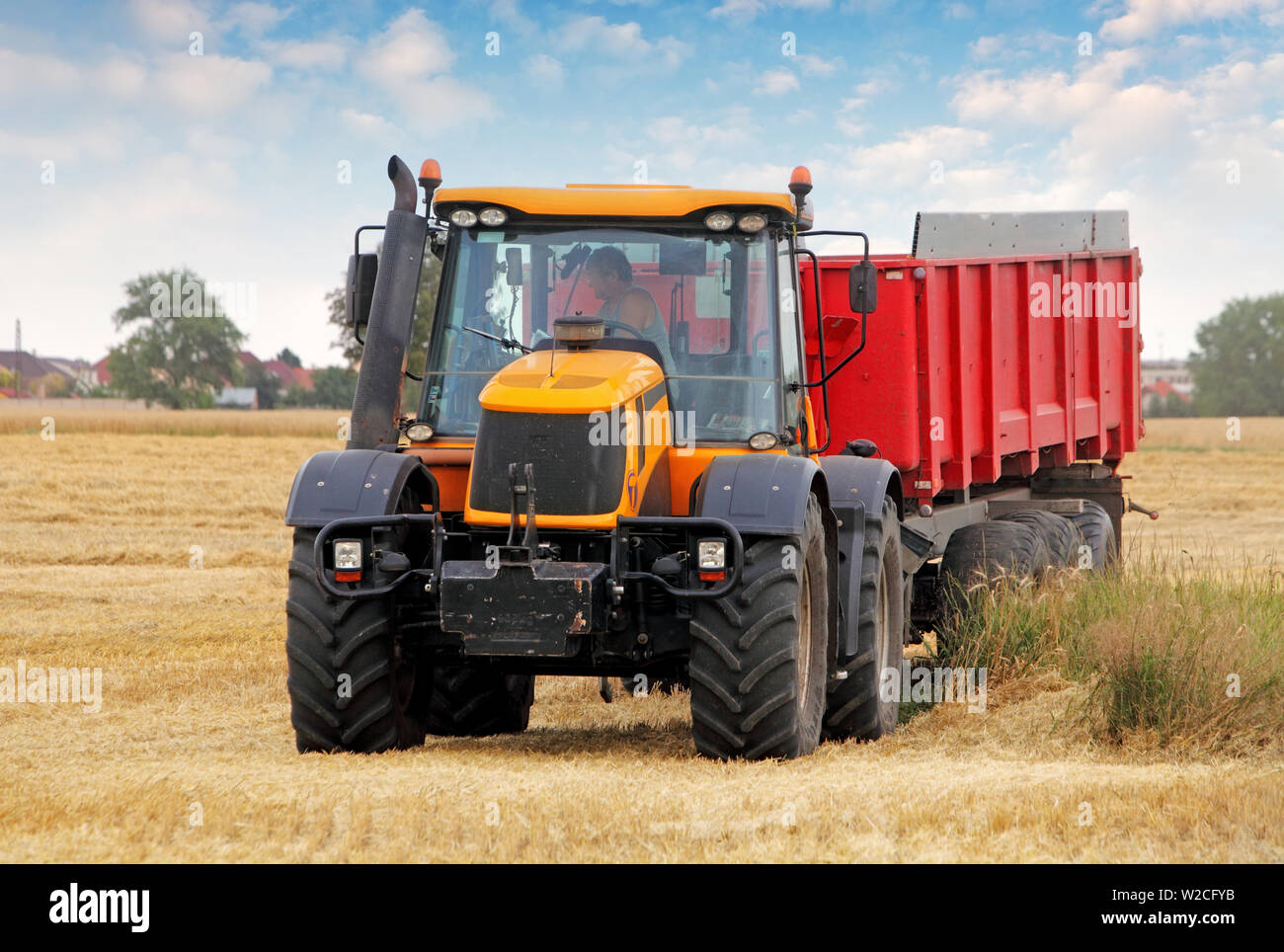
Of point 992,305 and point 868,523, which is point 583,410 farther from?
point 992,305

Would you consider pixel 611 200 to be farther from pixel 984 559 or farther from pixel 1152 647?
pixel 984 559

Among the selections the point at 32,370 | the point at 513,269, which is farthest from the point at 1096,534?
the point at 32,370

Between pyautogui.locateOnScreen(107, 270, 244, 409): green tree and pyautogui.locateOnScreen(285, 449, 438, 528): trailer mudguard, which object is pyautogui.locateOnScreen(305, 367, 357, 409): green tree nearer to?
pyautogui.locateOnScreen(107, 270, 244, 409): green tree

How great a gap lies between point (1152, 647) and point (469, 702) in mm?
3455

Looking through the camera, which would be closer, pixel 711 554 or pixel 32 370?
pixel 711 554

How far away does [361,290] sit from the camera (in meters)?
7.88

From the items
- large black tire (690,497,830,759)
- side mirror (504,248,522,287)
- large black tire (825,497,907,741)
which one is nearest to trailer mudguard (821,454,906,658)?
large black tire (825,497,907,741)

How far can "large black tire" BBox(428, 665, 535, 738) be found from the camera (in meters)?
8.28

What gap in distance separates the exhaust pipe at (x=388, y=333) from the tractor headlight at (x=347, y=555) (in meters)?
1.15

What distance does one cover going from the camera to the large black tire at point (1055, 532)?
1193 cm

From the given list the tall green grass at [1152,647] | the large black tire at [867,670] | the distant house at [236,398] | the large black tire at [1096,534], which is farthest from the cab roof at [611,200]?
the distant house at [236,398]

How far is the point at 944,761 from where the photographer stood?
711cm

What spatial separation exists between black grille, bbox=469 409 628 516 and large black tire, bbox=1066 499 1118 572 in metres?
6.77

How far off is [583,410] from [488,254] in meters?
1.52
